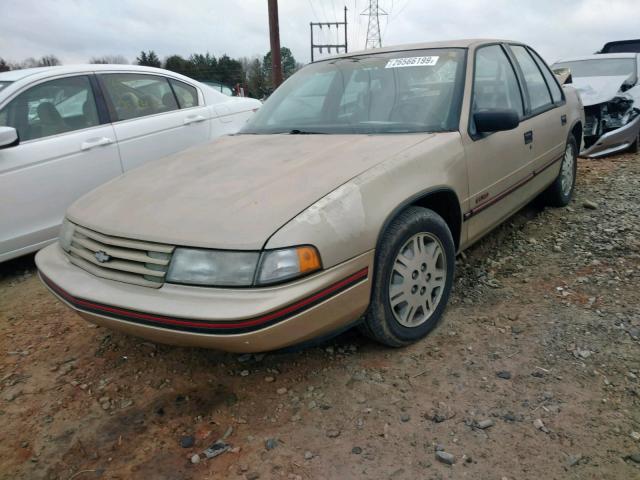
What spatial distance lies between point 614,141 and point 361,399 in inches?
227

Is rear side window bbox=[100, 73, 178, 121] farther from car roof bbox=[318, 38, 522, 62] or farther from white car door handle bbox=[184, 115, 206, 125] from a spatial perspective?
car roof bbox=[318, 38, 522, 62]

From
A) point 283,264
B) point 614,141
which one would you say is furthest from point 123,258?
point 614,141

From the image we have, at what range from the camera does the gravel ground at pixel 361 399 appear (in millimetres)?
1896

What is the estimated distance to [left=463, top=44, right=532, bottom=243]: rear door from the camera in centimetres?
289

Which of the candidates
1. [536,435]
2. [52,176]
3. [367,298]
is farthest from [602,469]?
[52,176]

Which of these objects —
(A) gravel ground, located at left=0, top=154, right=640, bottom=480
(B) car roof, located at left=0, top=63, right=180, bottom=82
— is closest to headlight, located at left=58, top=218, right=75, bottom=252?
(A) gravel ground, located at left=0, top=154, right=640, bottom=480

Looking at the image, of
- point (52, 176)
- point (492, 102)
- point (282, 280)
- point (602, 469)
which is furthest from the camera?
point (52, 176)

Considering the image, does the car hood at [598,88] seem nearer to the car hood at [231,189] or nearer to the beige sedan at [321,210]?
the beige sedan at [321,210]

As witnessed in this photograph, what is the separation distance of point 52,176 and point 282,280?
272cm

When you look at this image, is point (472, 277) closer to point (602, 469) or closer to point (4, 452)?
point (602, 469)

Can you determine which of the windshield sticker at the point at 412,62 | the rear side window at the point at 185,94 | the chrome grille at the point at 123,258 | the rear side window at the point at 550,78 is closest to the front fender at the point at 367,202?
the chrome grille at the point at 123,258

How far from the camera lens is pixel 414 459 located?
1.89 metres

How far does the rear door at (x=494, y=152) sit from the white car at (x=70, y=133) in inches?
108

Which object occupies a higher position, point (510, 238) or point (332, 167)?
point (332, 167)
